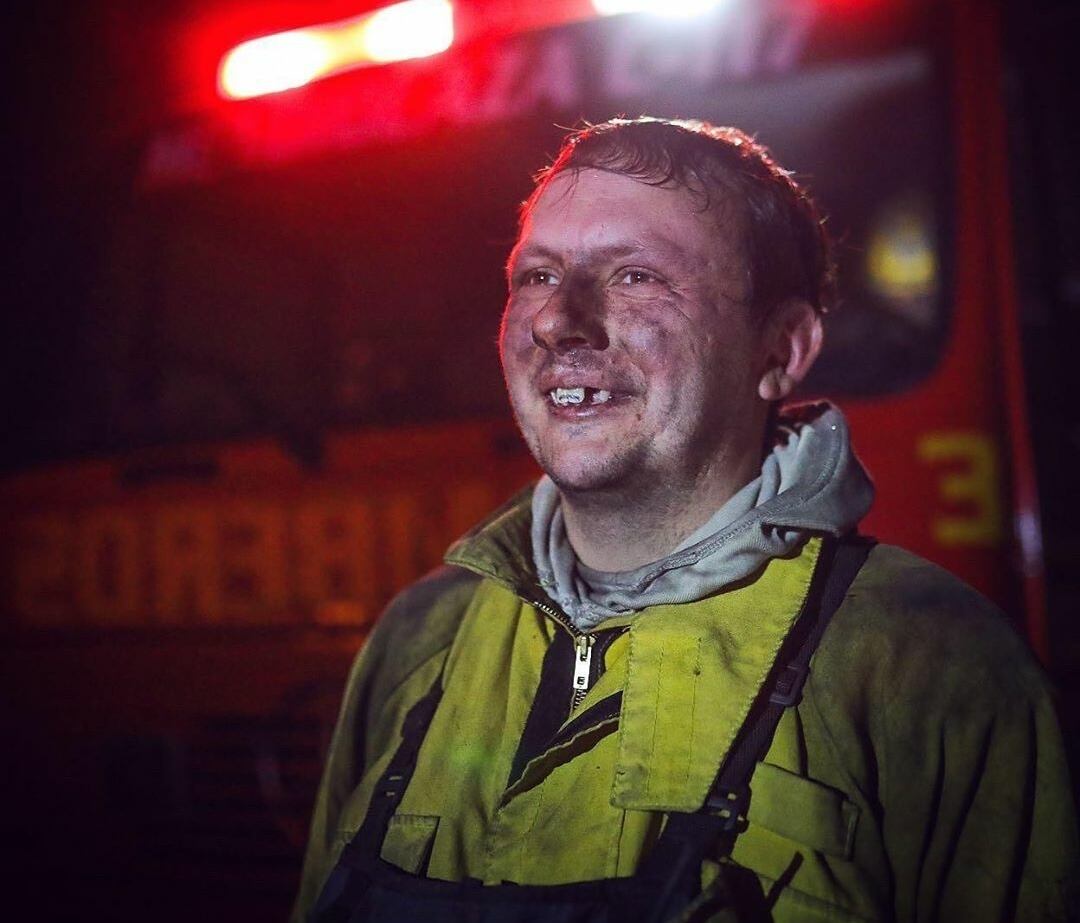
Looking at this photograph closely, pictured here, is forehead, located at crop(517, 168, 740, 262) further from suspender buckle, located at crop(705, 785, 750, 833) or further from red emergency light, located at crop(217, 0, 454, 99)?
red emergency light, located at crop(217, 0, 454, 99)

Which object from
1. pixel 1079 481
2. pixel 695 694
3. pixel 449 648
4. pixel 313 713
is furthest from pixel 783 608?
pixel 1079 481

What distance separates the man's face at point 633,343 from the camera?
1.73m

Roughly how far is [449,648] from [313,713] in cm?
111

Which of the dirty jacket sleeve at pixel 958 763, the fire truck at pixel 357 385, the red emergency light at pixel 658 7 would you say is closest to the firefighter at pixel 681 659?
the dirty jacket sleeve at pixel 958 763

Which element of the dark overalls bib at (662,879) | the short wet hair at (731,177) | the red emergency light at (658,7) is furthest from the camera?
the red emergency light at (658,7)

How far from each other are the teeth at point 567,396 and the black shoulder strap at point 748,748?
0.45 meters

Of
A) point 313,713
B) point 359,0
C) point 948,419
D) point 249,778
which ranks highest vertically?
point 359,0

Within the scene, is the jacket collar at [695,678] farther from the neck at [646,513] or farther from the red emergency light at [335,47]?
the red emergency light at [335,47]

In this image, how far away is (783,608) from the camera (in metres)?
1.58

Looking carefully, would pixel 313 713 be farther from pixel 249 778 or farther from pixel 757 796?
pixel 757 796

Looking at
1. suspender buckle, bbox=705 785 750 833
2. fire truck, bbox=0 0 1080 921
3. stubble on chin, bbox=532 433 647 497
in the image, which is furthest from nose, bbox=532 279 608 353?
fire truck, bbox=0 0 1080 921

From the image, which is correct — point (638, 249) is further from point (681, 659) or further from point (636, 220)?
point (681, 659)

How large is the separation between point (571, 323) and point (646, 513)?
0.33 meters

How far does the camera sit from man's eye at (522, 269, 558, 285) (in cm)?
189
